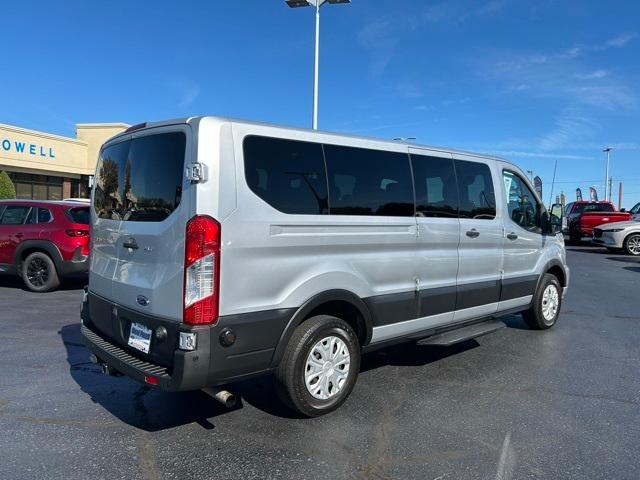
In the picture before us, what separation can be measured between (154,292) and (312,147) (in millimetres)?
1544

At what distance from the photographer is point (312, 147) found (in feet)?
12.7

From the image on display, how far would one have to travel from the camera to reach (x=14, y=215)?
9.29 meters

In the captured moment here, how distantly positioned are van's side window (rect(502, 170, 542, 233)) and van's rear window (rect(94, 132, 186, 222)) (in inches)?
153

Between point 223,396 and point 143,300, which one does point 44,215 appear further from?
point 223,396

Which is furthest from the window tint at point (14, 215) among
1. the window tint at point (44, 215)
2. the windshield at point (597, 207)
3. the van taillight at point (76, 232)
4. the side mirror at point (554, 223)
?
the windshield at point (597, 207)

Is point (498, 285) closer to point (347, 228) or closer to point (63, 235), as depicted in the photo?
point (347, 228)

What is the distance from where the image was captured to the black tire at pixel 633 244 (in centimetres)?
1883

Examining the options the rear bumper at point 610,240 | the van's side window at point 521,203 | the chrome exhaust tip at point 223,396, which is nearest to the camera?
the chrome exhaust tip at point 223,396

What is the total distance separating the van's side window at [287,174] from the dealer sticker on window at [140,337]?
3.95ft

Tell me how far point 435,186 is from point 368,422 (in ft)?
7.28

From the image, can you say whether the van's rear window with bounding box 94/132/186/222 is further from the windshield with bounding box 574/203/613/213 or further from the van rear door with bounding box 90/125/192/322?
the windshield with bounding box 574/203/613/213

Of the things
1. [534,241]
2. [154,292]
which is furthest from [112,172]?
[534,241]

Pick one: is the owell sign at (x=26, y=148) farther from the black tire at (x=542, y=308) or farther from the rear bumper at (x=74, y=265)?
the black tire at (x=542, y=308)

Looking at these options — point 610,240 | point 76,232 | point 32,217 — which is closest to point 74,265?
point 76,232
